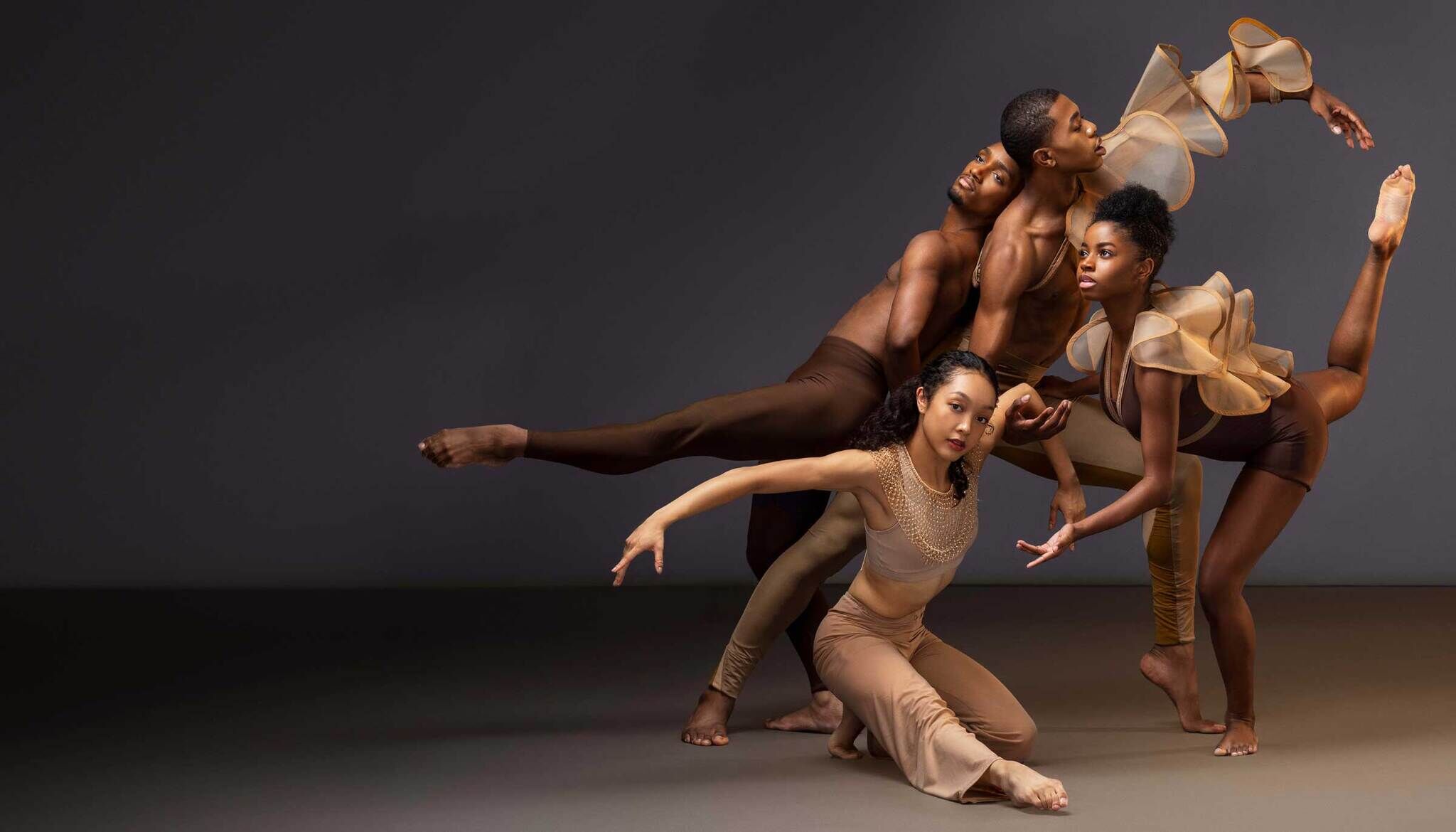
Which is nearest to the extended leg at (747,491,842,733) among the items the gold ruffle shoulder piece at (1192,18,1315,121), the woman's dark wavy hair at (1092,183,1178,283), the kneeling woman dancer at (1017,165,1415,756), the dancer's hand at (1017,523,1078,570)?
the kneeling woman dancer at (1017,165,1415,756)

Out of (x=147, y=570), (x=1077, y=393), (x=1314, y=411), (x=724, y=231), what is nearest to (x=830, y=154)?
(x=724, y=231)

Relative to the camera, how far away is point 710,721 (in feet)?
13.4

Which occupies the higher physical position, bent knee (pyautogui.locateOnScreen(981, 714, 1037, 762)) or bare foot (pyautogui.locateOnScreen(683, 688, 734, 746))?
bare foot (pyautogui.locateOnScreen(683, 688, 734, 746))

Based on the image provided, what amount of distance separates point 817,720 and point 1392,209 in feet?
6.60

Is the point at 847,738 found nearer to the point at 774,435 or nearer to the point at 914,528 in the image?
the point at 914,528

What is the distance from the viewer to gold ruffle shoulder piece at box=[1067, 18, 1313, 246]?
13.4 feet

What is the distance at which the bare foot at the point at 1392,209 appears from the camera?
12.9ft

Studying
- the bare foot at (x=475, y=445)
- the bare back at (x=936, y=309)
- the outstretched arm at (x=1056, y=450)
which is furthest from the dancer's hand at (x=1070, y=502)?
the bare foot at (x=475, y=445)

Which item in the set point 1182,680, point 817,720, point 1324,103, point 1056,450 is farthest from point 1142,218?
point 817,720

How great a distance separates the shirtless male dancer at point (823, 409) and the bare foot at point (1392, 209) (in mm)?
927

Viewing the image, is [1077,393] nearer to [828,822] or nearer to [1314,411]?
[1314,411]

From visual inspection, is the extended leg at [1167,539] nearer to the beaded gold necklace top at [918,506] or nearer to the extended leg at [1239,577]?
the extended leg at [1239,577]

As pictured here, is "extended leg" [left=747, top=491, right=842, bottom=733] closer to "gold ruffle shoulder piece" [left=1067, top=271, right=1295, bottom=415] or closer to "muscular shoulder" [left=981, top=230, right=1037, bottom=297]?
"muscular shoulder" [left=981, top=230, right=1037, bottom=297]

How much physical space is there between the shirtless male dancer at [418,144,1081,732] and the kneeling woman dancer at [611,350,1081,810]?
25 centimetres
